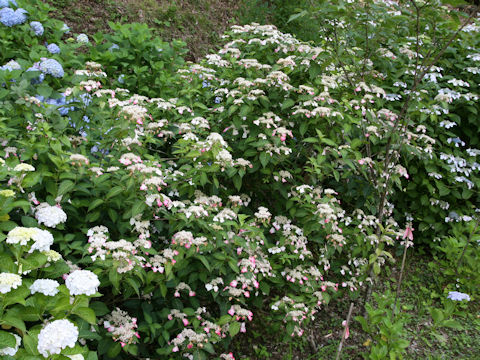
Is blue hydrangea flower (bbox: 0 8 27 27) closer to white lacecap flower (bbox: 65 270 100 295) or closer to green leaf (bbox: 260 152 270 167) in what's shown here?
green leaf (bbox: 260 152 270 167)

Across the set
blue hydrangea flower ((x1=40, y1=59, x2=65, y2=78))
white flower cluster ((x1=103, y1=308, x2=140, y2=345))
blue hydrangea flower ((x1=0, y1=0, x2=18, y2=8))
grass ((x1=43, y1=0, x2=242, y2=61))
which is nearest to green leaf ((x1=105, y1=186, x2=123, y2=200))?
white flower cluster ((x1=103, y1=308, x2=140, y2=345))

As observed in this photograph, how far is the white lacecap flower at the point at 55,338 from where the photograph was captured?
3.54ft

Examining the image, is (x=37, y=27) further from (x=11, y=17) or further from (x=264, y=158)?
(x=264, y=158)

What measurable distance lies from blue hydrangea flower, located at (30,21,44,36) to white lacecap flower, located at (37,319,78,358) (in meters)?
3.08

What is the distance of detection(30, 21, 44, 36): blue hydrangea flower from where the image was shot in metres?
3.36

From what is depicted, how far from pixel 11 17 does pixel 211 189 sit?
241 cm

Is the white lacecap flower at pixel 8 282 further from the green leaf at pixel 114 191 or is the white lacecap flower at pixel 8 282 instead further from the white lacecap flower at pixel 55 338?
the green leaf at pixel 114 191

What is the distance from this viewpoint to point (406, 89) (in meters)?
3.72

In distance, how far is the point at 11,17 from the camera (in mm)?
3289

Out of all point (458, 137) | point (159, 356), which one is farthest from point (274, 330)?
point (458, 137)

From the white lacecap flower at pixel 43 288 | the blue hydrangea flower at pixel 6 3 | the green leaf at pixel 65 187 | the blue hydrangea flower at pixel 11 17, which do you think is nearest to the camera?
the white lacecap flower at pixel 43 288

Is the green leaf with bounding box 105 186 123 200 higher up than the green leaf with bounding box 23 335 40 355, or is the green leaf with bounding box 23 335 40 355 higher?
the green leaf with bounding box 23 335 40 355

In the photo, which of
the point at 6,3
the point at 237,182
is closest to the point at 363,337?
the point at 237,182

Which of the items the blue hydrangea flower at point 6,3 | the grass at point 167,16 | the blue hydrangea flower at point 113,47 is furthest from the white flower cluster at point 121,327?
the grass at point 167,16
